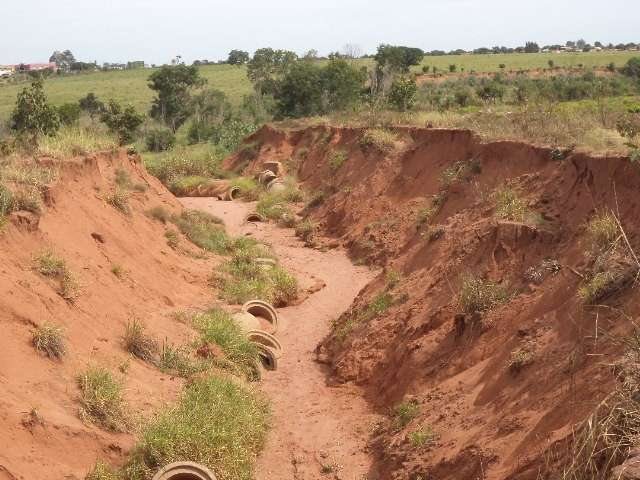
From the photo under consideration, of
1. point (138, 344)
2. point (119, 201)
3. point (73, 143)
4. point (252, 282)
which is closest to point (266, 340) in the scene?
point (138, 344)

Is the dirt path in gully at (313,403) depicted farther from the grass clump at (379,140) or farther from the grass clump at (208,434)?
the grass clump at (379,140)

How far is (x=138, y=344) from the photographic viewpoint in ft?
34.6

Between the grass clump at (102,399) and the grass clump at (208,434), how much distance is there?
361 millimetres

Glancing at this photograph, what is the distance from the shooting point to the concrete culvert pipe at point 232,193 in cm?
2803

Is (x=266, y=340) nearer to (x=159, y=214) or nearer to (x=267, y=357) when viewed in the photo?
(x=267, y=357)

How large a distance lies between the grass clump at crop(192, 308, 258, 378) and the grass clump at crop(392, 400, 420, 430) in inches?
112

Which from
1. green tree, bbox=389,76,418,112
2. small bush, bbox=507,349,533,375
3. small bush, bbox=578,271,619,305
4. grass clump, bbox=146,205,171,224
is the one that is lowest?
grass clump, bbox=146,205,171,224

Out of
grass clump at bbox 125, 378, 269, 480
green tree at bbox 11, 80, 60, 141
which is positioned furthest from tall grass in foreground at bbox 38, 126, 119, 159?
grass clump at bbox 125, 378, 269, 480

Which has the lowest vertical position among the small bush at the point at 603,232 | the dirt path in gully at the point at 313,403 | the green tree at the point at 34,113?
the dirt path in gully at the point at 313,403

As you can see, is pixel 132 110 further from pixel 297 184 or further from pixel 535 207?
pixel 535 207

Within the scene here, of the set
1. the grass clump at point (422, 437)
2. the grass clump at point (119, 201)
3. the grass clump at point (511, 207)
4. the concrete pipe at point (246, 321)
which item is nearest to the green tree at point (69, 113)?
the grass clump at point (119, 201)

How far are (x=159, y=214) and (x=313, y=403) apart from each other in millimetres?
8291

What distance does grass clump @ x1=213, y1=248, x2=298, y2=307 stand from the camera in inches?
583

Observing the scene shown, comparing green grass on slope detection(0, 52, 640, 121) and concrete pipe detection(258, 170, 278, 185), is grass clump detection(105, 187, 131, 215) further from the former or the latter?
green grass on slope detection(0, 52, 640, 121)
